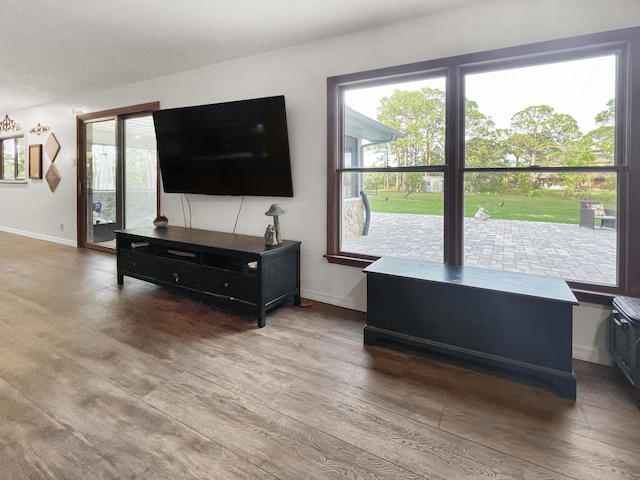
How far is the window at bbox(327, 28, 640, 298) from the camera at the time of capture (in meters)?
2.21

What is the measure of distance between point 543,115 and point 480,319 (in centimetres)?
142

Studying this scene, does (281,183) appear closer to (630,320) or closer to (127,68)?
(127,68)

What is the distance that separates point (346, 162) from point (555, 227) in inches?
64.2

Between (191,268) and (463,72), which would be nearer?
(463,72)

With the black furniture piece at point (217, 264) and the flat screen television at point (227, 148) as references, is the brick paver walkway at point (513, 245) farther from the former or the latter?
the flat screen television at point (227, 148)

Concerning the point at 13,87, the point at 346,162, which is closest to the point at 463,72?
the point at 346,162

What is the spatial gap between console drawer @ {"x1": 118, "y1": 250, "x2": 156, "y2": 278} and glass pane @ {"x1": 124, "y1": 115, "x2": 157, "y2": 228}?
3.67 ft

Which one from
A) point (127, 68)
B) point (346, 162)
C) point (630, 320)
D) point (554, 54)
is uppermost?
point (127, 68)

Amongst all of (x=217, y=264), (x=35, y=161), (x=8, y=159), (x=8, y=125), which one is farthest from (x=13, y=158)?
(x=217, y=264)

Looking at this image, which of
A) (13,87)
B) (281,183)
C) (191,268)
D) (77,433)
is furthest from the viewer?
(13,87)

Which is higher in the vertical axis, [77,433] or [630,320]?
[630,320]

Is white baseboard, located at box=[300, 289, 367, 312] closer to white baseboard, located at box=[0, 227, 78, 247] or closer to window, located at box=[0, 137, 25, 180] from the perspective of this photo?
white baseboard, located at box=[0, 227, 78, 247]

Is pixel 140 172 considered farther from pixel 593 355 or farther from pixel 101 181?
pixel 593 355

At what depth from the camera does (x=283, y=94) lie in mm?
3357
